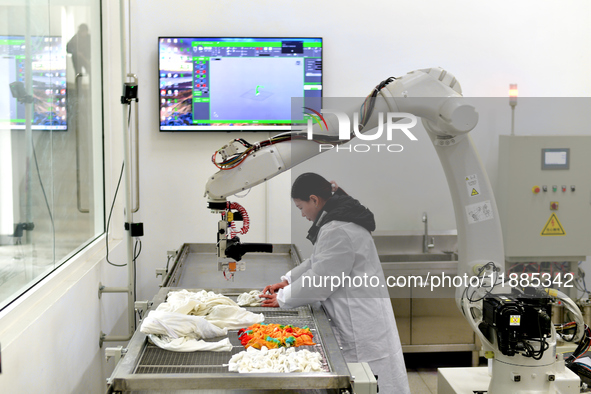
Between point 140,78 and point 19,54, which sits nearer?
point 19,54

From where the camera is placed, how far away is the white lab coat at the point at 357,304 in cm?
237

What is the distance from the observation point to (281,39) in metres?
3.90

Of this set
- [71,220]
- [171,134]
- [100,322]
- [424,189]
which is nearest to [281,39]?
[171,134]

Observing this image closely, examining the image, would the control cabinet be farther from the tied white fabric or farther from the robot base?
the tied white fabric

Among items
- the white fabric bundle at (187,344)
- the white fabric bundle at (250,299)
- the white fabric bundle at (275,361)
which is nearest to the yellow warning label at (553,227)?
the white fabric bundle at (250,299)

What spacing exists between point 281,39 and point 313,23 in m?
0.27

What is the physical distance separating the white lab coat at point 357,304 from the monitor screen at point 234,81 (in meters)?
1.66

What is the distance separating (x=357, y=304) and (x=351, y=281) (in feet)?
0.34

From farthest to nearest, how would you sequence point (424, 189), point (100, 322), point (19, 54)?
point (424, 189)
point (100, 322)
point (19, 54)

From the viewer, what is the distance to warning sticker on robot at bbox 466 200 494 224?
201 cm

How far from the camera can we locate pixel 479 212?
6.62 ft

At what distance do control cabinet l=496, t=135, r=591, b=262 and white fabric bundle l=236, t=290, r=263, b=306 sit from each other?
2.17 meters

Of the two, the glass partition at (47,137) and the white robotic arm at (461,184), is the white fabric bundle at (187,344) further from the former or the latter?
the glass partition at (47,137)

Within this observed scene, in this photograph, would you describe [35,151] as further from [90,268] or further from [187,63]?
[187,63]
